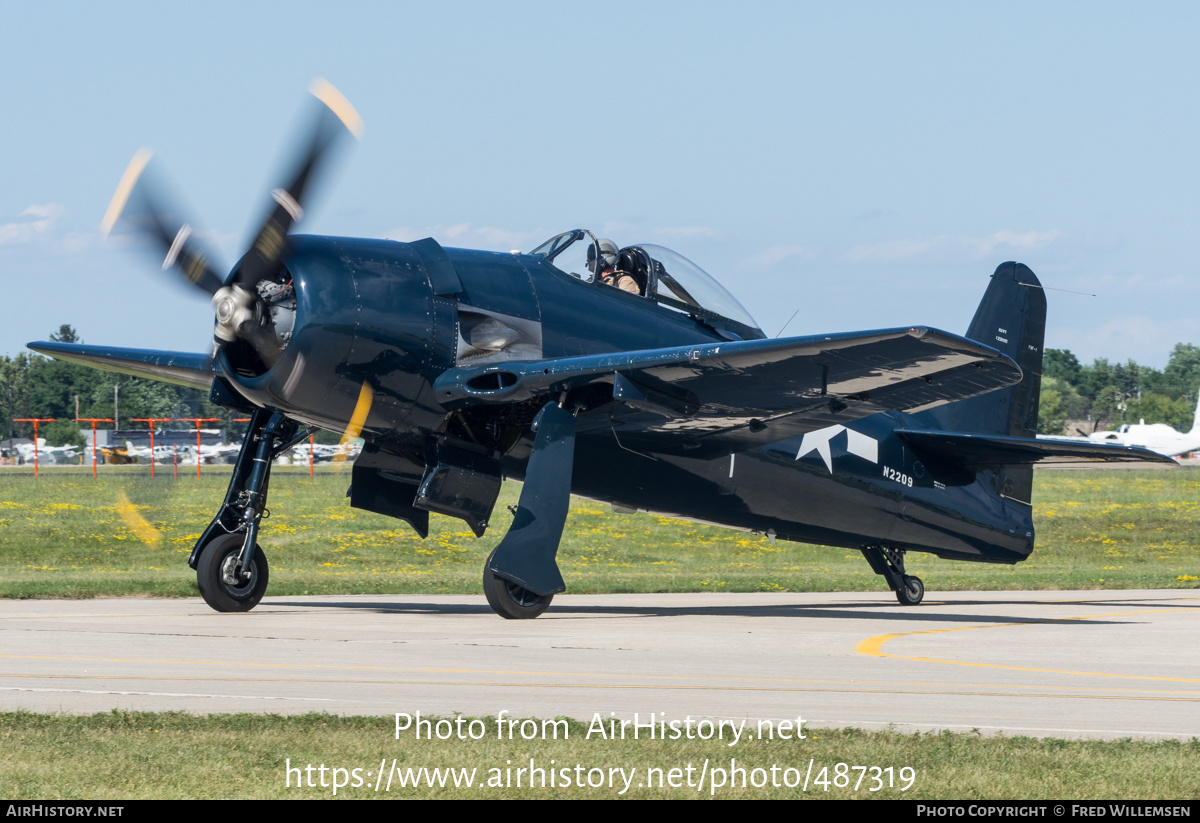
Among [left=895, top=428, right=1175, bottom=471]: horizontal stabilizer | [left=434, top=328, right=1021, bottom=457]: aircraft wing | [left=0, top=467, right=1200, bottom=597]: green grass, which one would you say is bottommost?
[left=0, top=467, right=1200, bottom=597]: green grass

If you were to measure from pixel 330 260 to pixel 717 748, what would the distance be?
7.62 m

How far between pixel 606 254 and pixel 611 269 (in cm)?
18

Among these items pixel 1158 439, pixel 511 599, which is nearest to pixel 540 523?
pixel 511 599

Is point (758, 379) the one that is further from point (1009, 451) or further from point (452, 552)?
point (452, 552)

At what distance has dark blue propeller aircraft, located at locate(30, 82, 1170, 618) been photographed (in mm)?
12398

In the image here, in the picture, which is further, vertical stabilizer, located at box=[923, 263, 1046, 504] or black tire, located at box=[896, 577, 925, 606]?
vertical stabilizer, located at box=[923, 263, 1046, 504]

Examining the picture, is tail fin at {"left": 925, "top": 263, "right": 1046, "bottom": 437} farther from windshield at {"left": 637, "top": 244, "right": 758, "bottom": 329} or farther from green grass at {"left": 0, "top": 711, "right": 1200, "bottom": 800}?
green grass at {"left": 0, "top": 711, "right": 1200, "bottom": 800}

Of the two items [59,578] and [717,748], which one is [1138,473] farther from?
[717,748]

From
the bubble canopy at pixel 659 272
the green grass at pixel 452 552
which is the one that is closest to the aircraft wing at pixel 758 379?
the bubble canopy at pixel 659 272

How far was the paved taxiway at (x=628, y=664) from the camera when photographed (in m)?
7.75

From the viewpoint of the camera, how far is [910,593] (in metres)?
19.1

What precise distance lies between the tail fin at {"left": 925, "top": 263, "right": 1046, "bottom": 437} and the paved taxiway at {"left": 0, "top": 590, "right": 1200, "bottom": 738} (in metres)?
3.60

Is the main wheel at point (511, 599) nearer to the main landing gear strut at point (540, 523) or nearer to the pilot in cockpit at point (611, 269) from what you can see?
the main landing gear strut at point (540, 523)

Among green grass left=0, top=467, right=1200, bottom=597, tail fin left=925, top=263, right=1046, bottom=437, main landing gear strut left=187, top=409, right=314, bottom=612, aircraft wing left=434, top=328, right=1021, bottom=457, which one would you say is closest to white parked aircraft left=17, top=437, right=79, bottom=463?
green grass left=0, top=467, right=1200, bottom=597
